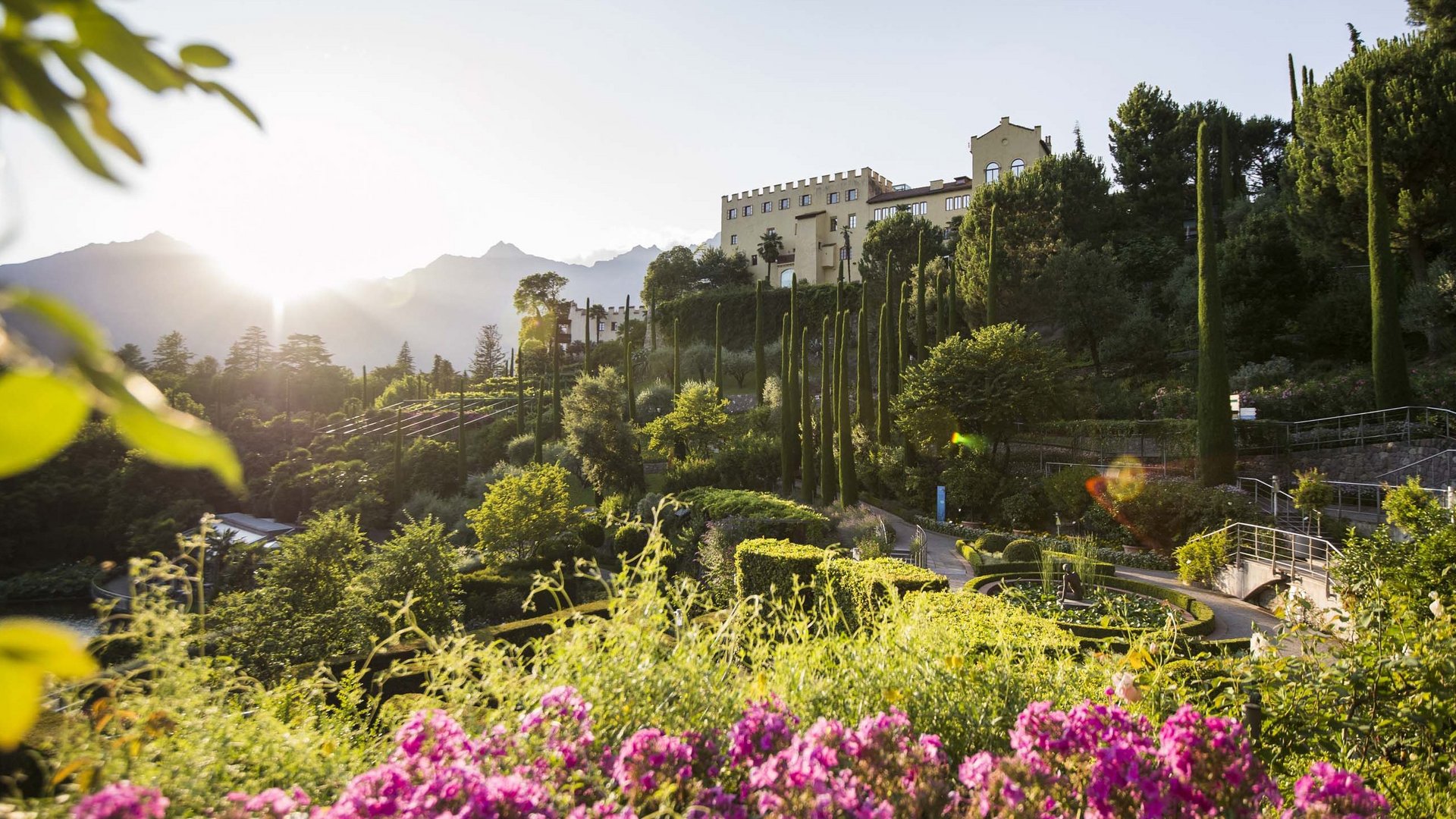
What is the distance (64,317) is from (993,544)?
18.3 m

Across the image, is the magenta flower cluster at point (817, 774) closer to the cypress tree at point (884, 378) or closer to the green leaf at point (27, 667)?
the green leaf at point (27, 667)

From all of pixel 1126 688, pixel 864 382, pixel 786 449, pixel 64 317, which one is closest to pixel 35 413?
pixel 64 317

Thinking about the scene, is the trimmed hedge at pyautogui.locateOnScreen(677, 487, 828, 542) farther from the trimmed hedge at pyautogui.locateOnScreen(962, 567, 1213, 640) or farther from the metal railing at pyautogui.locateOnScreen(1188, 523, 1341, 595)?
the metal railing at pyautogui.locateOnScreen(1188, 523, 1341, 595)

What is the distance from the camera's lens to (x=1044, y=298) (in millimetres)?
34250

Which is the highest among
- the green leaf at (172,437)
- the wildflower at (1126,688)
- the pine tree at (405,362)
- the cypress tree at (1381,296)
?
the pine tree at (405,362)

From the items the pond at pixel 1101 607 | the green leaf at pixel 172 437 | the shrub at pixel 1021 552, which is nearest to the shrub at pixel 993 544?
the shrub at pixel 1021 552

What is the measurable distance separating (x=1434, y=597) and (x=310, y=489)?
36.5 meters

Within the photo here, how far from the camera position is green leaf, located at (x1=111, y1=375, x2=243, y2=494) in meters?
0.55

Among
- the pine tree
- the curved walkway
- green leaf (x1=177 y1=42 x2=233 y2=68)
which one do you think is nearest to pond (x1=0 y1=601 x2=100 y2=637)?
the curved walkway

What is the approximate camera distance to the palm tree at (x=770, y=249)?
194 ft

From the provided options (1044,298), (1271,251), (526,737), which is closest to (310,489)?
(1044,298)

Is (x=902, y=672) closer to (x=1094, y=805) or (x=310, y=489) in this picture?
(x=1094, y=805)

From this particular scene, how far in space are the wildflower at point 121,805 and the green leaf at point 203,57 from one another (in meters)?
1.76

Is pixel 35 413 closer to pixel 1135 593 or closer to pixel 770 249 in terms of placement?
pixel 1135 593
